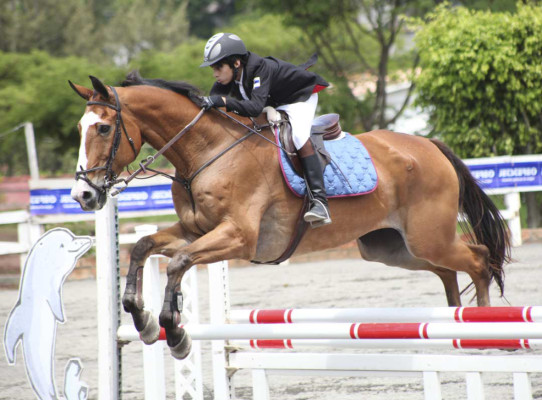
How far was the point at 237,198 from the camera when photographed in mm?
3773

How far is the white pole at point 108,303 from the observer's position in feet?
13.2

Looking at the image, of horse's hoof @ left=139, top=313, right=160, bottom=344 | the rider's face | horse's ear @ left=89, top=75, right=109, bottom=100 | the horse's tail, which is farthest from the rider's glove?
the horse's tail

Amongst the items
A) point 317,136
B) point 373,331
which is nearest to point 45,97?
point 317,136

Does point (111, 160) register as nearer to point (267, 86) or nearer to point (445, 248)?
point (267, 86)

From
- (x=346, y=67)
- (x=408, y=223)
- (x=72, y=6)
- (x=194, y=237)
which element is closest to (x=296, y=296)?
(x=408, y=223)

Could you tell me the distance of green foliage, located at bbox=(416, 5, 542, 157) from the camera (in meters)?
10.0

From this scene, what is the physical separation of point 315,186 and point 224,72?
2.59 feet

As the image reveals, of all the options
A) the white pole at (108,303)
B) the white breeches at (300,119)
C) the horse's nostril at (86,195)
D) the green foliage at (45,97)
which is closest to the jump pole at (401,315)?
the white pole at (108,303)

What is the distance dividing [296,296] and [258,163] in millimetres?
4137

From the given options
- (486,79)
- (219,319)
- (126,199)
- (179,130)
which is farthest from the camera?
(486,79)

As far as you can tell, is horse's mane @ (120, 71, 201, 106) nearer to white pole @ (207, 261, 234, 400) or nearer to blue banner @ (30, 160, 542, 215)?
white pole @ (207, 261, 234, 400)

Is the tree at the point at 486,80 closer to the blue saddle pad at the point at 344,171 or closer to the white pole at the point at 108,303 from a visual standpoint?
the blue saddle pad at the point at 344,171

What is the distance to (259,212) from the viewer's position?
12.5ft

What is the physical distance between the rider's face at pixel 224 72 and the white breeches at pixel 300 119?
0.38 m
